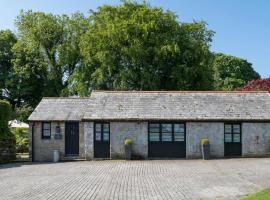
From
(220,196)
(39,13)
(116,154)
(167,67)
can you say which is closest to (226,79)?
(167,67)

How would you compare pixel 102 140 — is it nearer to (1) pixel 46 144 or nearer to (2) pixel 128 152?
(2) pixel 128 152

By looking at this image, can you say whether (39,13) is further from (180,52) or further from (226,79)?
(226,79)

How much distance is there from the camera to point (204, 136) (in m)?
28.3

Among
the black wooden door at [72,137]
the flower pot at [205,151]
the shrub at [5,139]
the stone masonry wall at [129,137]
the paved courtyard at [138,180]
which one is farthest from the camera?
the black wooden door at [72,137]

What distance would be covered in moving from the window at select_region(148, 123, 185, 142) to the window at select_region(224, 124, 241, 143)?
287 centimetres

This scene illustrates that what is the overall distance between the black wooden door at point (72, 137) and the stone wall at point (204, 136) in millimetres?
7565

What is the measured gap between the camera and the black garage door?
93.2ft

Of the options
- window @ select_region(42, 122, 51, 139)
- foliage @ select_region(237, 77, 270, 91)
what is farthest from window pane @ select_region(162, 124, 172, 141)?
foliage @ select_region(237, 77, 270, 91)

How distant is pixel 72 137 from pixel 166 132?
21.2 feet

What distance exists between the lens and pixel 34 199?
1455cm

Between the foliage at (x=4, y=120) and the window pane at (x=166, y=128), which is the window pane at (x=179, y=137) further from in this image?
the foliage at (x=4, y=120)

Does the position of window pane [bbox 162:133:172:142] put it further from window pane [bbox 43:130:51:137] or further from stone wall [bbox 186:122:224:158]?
window pane [bbox 43:130:51:137]

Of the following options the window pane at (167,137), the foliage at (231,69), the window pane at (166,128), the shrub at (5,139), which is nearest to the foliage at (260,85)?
the window pane at (166,128)

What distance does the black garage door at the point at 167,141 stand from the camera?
28.4m
